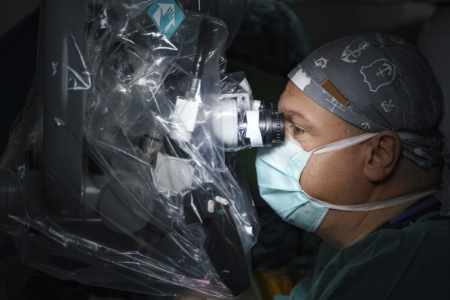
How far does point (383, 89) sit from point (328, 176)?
0.88 ft

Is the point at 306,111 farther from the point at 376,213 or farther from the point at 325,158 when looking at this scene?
the point at 376,213

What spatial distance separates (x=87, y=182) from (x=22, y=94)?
1.80 ft

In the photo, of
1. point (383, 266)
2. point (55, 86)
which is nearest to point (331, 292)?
point (383, 266)

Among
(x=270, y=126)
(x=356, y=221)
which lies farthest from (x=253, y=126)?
(x=356, y=221)

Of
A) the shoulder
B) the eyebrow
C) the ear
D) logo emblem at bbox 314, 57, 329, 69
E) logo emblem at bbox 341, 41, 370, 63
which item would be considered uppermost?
logo emblem at bbox 341, 41, 370, 63

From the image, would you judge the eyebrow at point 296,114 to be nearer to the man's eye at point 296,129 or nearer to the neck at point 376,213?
the man's eye at point 296,129

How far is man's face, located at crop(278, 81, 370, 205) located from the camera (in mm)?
919

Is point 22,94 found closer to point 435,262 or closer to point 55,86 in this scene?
point 55,86

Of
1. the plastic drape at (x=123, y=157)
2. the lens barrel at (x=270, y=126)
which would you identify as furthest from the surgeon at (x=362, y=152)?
the plastic drape at (x=123, y=157)

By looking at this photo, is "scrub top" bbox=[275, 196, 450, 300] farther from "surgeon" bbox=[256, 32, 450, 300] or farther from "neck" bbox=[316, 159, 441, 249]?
"neck" bbox=[316, 159, 441, 249]

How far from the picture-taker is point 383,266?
2.54 feet

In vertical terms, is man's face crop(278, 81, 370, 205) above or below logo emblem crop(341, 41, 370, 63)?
below

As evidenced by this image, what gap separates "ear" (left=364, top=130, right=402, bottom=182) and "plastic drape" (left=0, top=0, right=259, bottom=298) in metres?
0.38

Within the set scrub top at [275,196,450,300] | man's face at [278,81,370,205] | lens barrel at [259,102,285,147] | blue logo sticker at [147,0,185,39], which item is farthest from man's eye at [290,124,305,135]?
blue logo sticker at [147,0,185,39]
